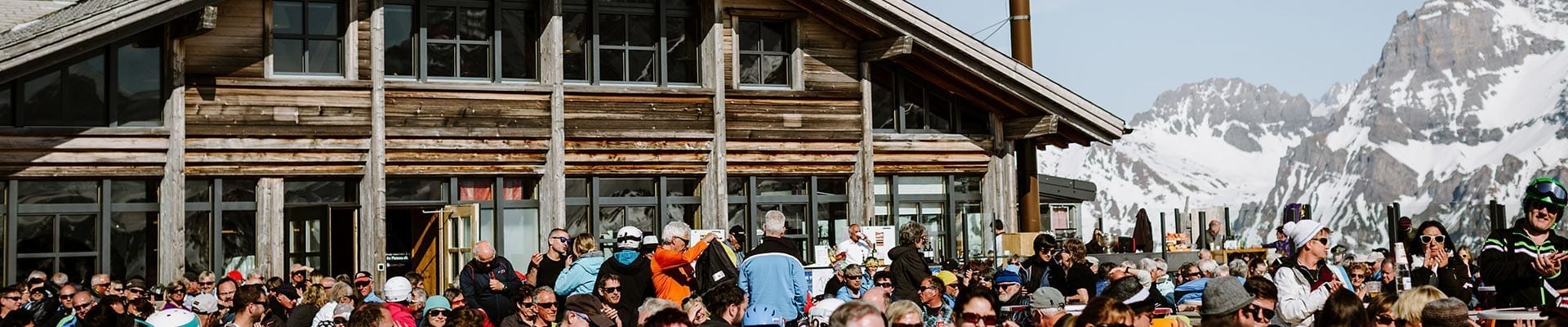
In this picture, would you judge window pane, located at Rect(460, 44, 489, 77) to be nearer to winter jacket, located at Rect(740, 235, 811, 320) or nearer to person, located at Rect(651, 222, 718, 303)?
person, located at Rect(651, 222, 718, 303)

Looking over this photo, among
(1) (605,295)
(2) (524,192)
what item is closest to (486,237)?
(2) (524,192)

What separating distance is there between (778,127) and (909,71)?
1.89 metres

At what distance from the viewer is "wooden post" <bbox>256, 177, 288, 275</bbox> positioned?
18617 mm

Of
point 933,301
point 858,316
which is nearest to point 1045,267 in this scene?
point 933,301

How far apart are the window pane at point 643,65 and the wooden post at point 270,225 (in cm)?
408

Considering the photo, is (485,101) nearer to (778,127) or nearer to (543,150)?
(543,150)

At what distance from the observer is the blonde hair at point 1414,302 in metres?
8.07

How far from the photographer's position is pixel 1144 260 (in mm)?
15109

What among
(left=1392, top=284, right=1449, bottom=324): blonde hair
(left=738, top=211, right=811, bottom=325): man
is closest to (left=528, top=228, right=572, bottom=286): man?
(left=738, top=211, right=811, bottom=325): man

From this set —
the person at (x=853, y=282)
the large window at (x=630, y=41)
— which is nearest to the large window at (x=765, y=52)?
the large window at (x=630, y=41)

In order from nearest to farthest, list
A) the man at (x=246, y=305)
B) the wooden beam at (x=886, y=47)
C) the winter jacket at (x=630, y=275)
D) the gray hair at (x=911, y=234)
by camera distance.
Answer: the man at (x=246, y=305) → the winter jacket at (x=630, y=275) → the gray hair at (x=911, y=234) → the wooden beam at (x=886, y=47)

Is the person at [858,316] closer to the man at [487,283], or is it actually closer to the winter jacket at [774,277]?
the winter jacket at [774,277]

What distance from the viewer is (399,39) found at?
19.3 metres

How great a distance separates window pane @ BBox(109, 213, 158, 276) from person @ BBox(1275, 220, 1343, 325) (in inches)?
480
